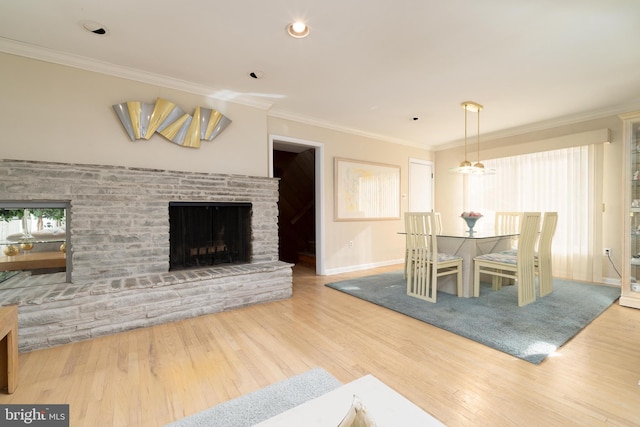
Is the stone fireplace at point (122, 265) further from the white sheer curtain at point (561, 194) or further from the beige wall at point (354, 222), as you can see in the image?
the white sheer curtain at point (561, 194)

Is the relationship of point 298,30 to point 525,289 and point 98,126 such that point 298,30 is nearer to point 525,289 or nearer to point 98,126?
point 98,126

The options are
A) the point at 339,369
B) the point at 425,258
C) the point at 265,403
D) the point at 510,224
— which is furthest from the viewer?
the point at 510,224

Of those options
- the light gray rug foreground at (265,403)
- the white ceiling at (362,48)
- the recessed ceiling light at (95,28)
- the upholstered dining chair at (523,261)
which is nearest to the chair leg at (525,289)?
the upholstered dining chair at (523,261)

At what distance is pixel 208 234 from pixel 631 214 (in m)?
4.74

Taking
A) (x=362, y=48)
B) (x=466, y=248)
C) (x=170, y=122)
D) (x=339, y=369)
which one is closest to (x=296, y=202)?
(x=170, y=122)

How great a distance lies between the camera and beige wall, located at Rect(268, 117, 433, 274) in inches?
171

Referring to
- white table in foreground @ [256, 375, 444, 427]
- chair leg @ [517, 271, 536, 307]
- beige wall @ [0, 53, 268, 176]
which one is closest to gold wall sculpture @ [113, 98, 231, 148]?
beige wall @ [0, 53, 268, 176]

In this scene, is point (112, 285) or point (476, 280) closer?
point (112, 285)

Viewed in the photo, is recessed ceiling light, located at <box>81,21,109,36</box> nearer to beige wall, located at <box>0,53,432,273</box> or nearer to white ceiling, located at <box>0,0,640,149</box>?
white ceiling, located at <box>0,0,640,149</box>

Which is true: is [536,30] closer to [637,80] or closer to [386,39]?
[386,39]

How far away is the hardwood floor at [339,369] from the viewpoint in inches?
57.1

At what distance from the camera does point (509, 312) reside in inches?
108

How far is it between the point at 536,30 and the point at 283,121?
289cm

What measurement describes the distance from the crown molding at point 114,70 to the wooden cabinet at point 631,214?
13.8 feet
